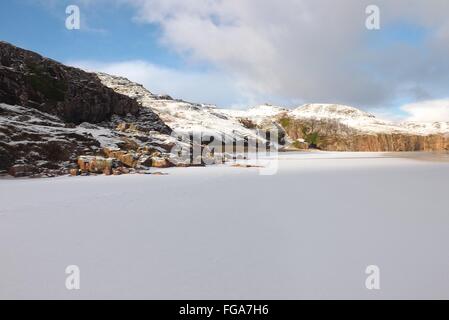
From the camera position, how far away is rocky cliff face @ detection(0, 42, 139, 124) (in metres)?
38.2

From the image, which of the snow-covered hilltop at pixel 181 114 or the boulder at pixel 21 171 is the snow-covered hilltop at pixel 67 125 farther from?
the snow-covered hilltop at pixel 181 114

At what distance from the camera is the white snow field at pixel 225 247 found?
5.36m

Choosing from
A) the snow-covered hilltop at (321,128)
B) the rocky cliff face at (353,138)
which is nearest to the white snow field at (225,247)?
the snow-covered hilltop at (321,128)

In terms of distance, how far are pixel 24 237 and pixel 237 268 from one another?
5.93 meters

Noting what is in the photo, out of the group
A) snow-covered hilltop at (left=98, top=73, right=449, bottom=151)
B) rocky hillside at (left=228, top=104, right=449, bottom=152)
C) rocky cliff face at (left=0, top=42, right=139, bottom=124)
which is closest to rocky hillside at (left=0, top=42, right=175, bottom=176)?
rocky cliff face at (left=0, top=42, right=139, bottom=124)

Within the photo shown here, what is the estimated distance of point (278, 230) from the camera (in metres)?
8.48

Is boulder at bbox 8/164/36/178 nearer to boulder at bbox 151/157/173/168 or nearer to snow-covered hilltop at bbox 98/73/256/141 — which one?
boulder at bbox 151/157/173/168

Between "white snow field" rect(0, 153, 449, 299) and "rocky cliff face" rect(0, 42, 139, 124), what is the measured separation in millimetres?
32817

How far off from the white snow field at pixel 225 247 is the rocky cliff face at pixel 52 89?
3282 centimetres

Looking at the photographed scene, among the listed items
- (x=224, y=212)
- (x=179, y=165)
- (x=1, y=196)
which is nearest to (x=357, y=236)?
(x=224, y=212)

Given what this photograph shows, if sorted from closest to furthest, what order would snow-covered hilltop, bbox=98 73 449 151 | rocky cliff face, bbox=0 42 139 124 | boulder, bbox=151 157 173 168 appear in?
boulder, bbox=151 157 173 168
rocky cliff face, bbox=0 42 139 124
snow-covered hilltop, bbox=98 73 449 151

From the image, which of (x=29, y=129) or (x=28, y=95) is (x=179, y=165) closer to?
(x=29, y=129)

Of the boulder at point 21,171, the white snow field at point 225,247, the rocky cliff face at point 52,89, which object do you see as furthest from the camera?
the rocky cliff face at point 52,89

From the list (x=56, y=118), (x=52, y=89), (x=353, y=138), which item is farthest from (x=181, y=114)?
(x=353, y=138)
